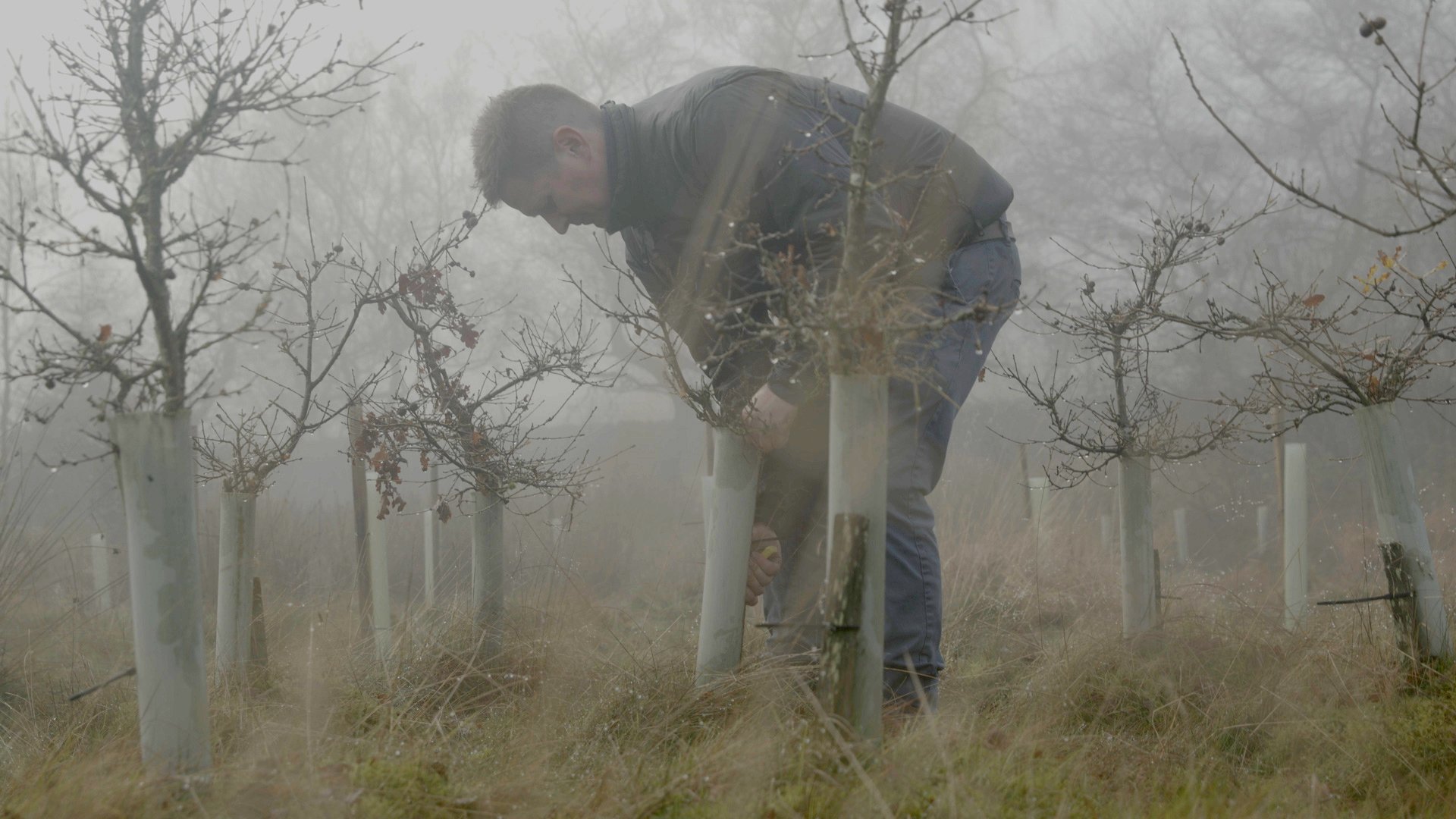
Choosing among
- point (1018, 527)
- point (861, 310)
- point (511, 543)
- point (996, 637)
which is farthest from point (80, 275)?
point (861, 310)

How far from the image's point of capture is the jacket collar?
2.89 m

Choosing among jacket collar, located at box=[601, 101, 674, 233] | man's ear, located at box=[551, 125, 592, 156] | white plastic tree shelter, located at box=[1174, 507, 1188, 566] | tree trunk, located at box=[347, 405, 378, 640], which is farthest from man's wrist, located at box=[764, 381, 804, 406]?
white plastic tree shelter, located at box=[1174, 507, 1188, 566]

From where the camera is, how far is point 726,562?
2584 millimetres

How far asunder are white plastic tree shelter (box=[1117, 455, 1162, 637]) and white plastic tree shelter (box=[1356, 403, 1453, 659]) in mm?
850

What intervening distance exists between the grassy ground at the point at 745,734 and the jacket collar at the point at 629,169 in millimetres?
1257

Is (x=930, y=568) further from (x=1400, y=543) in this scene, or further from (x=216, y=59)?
(x=216, y=59)

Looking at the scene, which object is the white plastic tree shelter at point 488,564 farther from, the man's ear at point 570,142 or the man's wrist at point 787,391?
the man's wrist at point 787,391

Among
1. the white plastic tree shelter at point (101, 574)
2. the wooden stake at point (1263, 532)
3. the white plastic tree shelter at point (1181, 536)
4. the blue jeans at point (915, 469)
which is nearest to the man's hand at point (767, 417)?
the blue jeans at point (915, 469)

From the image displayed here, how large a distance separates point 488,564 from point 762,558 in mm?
1146

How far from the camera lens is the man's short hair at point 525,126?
2916mm

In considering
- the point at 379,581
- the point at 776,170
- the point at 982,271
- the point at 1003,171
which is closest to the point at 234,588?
the point at 379,581

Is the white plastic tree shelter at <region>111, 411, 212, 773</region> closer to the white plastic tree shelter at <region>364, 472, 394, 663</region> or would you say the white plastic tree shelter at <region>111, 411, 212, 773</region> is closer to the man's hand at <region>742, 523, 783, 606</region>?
the man's hand at <region>742, 523, 783, 606</region>

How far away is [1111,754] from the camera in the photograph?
2.41m

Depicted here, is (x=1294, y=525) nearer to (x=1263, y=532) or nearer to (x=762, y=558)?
(x=762, y=558)
